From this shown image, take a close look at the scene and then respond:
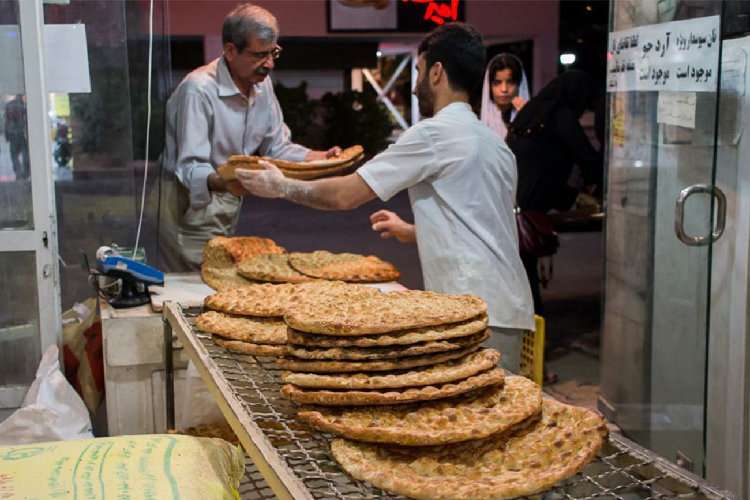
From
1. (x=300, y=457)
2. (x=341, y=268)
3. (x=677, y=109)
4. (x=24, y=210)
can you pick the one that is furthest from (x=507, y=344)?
(x=24, y=210)

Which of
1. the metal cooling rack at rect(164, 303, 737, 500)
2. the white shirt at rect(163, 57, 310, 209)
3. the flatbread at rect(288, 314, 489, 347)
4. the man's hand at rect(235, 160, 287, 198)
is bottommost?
the metal cooling rack at rect(164, 303, 737, 500)

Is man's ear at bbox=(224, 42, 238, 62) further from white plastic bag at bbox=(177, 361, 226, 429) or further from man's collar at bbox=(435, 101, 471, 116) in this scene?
white plastic bag at bbox=(177, 361, 226, 429)

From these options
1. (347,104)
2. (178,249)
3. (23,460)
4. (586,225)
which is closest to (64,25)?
(178,249)

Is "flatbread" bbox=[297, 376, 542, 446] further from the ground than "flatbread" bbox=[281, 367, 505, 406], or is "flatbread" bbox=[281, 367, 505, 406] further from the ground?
"flatbread" bbox=[281, 367, 505, 406]

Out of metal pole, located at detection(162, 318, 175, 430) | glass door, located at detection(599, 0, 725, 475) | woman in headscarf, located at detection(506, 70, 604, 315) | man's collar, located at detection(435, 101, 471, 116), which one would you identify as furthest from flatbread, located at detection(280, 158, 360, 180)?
woman in headscarf, located at detection(506, 70, 604, 315)

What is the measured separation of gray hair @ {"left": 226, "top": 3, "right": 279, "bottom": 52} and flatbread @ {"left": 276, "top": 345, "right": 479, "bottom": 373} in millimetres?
2201

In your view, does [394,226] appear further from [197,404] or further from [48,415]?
[48,415]

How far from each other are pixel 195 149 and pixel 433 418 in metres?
2.35

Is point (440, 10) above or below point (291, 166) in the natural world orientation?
above

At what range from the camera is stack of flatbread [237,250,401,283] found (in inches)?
102

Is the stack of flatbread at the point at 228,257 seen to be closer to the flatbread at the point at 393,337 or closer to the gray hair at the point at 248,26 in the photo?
the gray hair at the point at 248,26

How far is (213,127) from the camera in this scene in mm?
3564

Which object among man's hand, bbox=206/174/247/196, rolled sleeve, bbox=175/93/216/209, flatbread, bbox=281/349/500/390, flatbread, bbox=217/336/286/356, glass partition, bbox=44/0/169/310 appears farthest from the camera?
rolled sleeve, bbox=175/93/216/209

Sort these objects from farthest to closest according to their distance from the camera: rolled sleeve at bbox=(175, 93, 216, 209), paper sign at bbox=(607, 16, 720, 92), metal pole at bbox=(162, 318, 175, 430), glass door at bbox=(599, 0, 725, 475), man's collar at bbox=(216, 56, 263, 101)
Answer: man's collar at bbox=(216, 56, 263, 101) < rolled sleeve at bbox=(175, 93, 216, 209) < glass door at bbox=(599, 0, 725, 475) < paper sign at bbox=(607, 16, 720, 92) < metal pole at bbox=(162, 318, 175, 430)
